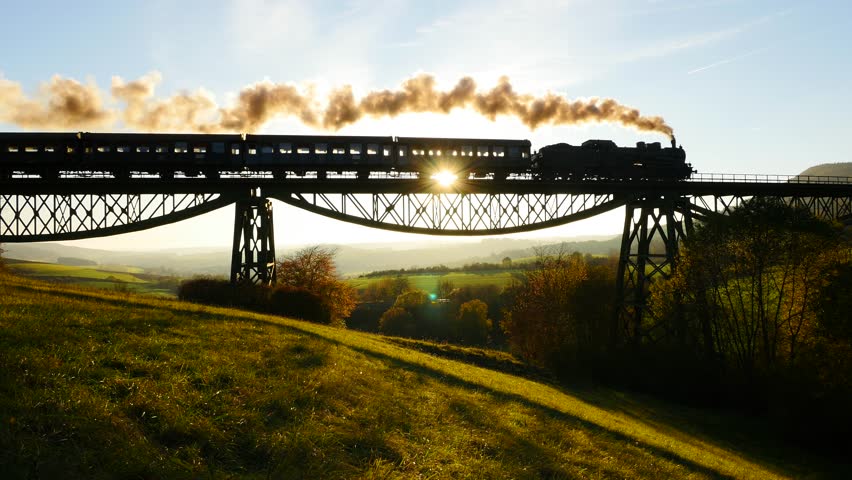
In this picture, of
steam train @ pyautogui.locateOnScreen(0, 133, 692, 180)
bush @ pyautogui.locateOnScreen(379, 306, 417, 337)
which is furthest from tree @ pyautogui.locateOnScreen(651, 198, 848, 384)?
bush @ pyautogui.locateOnScreen(379, 306, 417, 337)

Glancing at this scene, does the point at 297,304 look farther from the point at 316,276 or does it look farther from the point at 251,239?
the point at 316,276

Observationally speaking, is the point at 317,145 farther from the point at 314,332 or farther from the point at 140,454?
the point at 140,454

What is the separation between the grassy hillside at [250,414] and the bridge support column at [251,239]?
842cm

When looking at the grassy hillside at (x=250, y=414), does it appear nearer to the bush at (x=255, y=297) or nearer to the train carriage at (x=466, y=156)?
the bush at (x=255, y=297)

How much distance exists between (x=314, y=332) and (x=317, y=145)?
10.9 meters

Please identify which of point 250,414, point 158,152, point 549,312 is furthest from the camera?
point 549,312

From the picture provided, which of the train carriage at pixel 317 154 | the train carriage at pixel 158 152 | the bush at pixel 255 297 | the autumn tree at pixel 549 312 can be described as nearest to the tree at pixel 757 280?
the autumn tree at pixel 549 312

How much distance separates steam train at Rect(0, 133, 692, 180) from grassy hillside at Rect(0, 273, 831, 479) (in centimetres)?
1100

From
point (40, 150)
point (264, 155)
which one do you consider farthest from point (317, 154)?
point (40, 150)

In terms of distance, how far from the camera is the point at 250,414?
7.64 meters

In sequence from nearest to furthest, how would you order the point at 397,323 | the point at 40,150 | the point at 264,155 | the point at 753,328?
the point at 40,150, the point at 264,155, the point at 753,328, the point at 397,323

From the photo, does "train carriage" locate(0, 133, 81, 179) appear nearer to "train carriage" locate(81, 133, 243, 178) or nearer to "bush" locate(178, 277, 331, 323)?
"train carriage" locate(81, 133, 243, 178)

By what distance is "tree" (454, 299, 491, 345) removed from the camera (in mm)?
66938

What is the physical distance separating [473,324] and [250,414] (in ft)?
201
